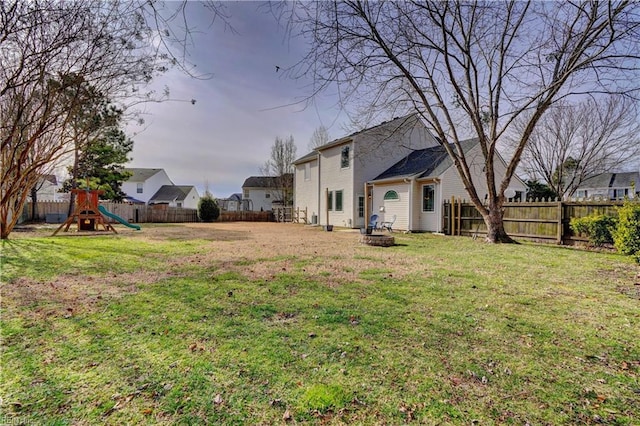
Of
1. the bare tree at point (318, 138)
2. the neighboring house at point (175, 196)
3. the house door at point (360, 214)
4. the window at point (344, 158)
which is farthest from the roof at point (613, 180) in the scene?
the neighboring house at point (175, 196)

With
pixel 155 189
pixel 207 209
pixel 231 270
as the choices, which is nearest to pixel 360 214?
pixel 231 270

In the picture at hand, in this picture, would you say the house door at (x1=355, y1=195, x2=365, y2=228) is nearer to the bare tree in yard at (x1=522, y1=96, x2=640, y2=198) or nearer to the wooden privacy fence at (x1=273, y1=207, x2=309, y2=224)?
the wooden privacy fence at (x1=273, y1=207, x2=309, y2=224)

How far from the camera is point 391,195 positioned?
1658cm

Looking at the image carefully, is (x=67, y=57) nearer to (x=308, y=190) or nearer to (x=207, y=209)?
(x=308, y=190)

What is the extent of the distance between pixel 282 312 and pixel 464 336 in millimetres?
2018

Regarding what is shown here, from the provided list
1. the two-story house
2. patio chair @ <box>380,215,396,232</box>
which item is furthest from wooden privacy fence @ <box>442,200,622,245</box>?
the two-story house

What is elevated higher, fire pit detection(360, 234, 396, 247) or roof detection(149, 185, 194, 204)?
roof detection(149, 185, 194, 204)

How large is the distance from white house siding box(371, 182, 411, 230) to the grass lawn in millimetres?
9965

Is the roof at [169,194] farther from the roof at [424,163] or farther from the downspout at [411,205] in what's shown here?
the downspout at [411,205]

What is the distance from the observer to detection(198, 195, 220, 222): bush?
26.2 meters

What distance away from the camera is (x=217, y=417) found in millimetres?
1936

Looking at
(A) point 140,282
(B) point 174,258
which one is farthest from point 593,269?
(B) point 174,258

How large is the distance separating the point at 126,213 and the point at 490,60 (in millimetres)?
25638

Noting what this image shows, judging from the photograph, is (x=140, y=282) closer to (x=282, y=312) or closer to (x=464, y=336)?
(x=282, y=312)
